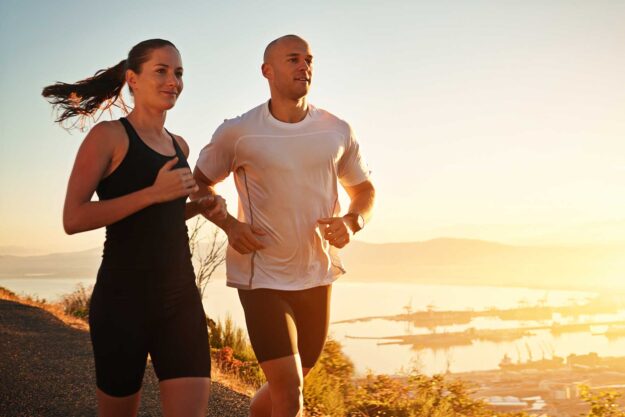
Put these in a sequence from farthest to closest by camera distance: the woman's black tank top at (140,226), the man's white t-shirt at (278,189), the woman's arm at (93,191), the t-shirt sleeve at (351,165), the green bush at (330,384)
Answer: the green bush at (330,384), the t-shirt sleeve at (351,165), the man's white t-shirt at (278,189), the woman's black tank top at (140,226), the woman's arm at (93,191)

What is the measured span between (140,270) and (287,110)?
1370 millimetres

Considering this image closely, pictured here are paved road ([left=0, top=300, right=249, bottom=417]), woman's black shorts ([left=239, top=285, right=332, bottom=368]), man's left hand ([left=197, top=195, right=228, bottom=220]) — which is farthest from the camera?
paved road ([left=0, top=300, right=249, bottom=417])

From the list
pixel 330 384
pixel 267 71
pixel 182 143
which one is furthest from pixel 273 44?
pixel 330 384

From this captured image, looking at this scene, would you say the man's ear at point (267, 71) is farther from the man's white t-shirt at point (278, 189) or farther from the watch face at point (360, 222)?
the watch face at point (360, 222)

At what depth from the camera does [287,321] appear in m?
3.81

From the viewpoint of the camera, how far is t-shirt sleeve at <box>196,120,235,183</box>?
394cm

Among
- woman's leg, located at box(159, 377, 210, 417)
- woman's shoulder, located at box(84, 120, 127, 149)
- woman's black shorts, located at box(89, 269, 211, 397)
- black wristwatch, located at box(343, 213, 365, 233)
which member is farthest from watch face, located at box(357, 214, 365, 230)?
woman's shoulder, located at box(84, 120, 127, 149)

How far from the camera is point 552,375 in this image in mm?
11312

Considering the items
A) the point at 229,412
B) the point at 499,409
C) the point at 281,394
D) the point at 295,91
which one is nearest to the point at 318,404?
the point at 229,412

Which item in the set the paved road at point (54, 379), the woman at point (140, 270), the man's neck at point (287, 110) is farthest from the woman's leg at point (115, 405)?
the paved road at point (54, 379)

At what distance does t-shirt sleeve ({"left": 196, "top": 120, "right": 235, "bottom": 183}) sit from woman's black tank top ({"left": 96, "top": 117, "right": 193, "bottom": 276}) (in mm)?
850

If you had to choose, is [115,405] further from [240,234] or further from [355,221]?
[355,221]

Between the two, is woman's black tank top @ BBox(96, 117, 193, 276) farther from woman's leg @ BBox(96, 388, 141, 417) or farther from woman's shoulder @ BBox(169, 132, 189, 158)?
woman's leg @ BBox(96, 388, 141, 417)

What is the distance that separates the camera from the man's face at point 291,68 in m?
3.96
